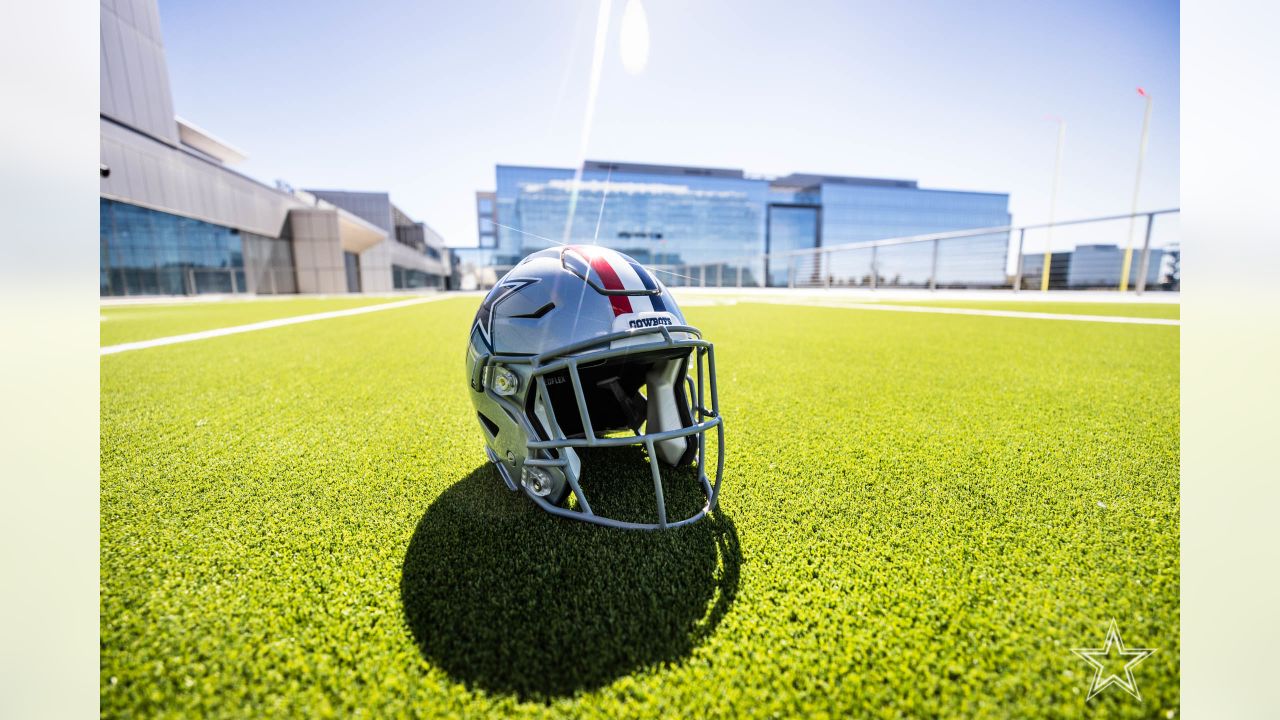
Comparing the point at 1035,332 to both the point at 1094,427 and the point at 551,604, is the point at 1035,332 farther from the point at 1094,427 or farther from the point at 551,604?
the point at 551,604

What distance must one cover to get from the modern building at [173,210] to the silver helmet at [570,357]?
2123 cm

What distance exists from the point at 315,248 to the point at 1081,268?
32.5 meters

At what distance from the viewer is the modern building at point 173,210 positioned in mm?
15484

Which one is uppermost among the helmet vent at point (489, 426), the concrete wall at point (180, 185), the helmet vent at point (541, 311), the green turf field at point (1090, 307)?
the concrete wall at point (180, 185)

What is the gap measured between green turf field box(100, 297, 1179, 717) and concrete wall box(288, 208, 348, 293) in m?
29.4

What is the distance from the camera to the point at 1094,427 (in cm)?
208

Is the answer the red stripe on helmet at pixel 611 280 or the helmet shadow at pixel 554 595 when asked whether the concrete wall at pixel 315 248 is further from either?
the helmet shadow at pixel 554 595

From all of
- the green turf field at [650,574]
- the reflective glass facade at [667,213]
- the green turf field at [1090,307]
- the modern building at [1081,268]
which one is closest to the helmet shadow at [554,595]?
the green turf field at [650,574]

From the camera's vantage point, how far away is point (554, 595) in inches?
40.6

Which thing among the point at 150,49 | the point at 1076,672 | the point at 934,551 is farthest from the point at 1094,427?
the point at 150,49

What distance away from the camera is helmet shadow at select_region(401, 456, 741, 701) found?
2.80 ft

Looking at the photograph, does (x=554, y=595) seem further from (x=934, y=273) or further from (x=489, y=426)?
(x=934, y=273)

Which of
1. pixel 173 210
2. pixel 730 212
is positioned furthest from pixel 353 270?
pixel 730 212

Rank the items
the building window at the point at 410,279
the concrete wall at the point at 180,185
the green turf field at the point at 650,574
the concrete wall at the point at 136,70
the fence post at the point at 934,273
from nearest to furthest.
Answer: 1. the green turf field at the point at 650,574
2. the fence post at the point at 934,273
3. the concrete wall at the point at 136,70
4. the concrete wall at the point at 180,185
5. the building window at the point at 410,279
